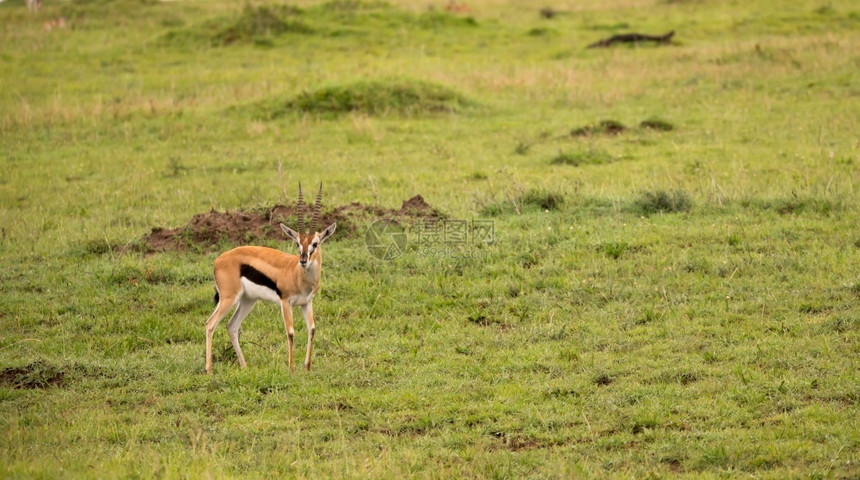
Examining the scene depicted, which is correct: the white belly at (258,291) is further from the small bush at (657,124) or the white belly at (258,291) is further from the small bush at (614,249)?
the small bush at (657,124)

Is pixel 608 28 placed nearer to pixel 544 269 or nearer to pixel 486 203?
pixel 486 203

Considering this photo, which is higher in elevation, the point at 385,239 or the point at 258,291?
the point at 258,291

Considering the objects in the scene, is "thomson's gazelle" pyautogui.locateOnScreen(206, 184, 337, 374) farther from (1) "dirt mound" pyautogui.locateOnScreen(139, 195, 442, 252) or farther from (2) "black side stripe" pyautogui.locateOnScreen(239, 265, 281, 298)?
(1) "dirt mound" pyautogui.locateOnScreen(139, 195, 442, 252)

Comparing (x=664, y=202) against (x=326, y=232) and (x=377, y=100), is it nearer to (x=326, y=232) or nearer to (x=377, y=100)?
(x=326, y=232)

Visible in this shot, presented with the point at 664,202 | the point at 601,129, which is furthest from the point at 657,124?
the point at 664,202

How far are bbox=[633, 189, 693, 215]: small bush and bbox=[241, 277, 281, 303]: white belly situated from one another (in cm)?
555

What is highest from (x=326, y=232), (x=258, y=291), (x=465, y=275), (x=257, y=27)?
(x=257, y=27)

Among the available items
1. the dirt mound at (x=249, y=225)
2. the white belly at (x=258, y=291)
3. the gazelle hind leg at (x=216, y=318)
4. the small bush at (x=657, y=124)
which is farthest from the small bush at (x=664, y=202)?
the gazelle hind leg at (x=216, y=318)

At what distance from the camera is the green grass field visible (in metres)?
6.37

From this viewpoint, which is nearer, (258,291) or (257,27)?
(258,291)

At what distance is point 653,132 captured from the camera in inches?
645

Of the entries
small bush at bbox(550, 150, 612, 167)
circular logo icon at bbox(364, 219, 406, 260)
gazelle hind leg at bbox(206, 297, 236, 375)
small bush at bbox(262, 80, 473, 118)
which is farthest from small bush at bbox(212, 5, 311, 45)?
gazelle hind leg at bbox(206, 297, 236, 375)

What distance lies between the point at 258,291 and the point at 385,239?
11.1ft

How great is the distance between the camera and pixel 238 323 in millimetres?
8039
